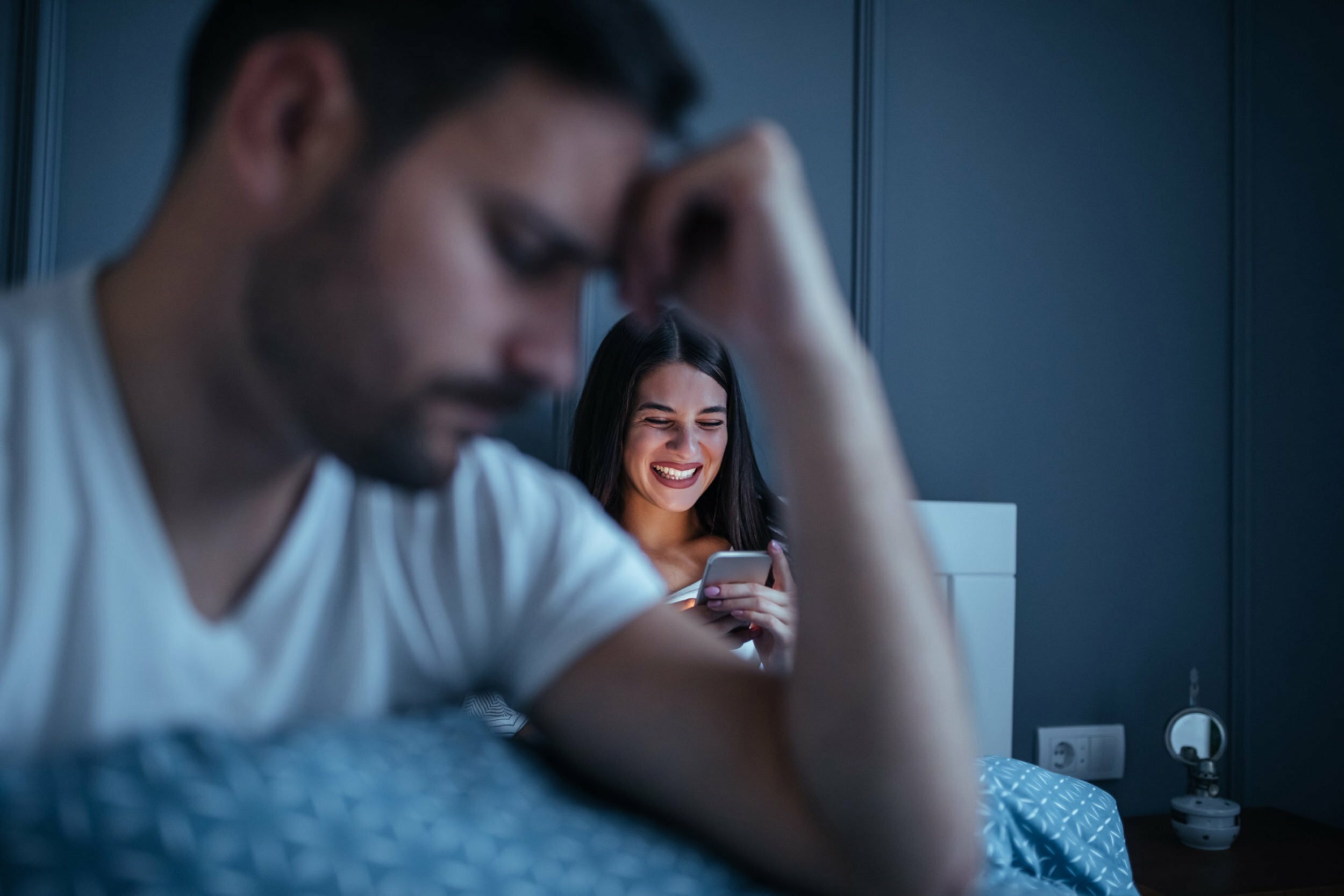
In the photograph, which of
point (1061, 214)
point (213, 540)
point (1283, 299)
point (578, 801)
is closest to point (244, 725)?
point (213, 540)

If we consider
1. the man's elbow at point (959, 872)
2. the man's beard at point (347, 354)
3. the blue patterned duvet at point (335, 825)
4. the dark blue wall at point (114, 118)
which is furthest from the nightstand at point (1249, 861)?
the dark blue wall at point (114, 118)

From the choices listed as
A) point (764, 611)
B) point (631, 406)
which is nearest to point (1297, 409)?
point (764, 611)

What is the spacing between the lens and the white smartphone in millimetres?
1650

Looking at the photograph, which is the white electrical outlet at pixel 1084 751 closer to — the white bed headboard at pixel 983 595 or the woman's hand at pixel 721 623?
the white bed headboard at pixel 983 595

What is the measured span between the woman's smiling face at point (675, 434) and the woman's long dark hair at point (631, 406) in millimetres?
16

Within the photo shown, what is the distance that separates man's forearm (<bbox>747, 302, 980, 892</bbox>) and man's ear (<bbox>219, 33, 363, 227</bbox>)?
32cm

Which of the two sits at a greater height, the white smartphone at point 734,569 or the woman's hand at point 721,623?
the white smartphone at point 734,569

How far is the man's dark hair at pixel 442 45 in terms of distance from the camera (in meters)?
0.59

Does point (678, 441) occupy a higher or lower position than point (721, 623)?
higher

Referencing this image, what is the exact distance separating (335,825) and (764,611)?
1.23 metres

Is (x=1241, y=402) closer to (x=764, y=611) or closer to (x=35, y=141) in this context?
(x=764, y=611)

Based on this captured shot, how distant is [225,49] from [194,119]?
0.05 metres

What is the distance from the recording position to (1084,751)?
82.7 inches

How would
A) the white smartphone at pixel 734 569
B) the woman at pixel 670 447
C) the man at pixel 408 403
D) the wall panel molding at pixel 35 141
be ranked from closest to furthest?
the man at pixel 408 403, the wall panel molding at pixel 35 141, the white smartphone at pixel 734 569, the woman at pixel 670 447
